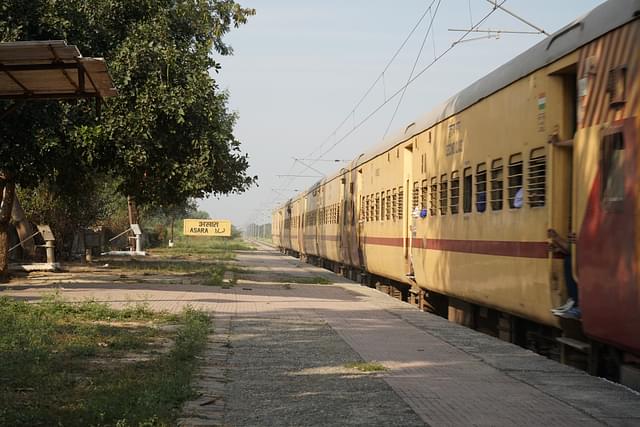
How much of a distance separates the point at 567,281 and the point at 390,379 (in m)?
2.07

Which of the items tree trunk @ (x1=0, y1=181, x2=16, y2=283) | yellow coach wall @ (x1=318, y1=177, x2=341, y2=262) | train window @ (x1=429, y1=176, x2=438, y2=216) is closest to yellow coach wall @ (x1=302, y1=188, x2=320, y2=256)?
yellow coach wall @ (x1=318, y1=177, x2=341, y2=262)

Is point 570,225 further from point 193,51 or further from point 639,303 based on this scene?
point 193,51

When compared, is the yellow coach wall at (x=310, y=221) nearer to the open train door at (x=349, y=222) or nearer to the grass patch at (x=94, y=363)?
the open train door at (x=349, y=222)

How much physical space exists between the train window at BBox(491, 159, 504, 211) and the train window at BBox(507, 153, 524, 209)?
359 mm

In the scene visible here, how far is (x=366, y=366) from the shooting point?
9719 millimetres

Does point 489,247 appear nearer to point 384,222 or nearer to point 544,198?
point 544,198

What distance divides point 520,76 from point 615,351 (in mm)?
3611

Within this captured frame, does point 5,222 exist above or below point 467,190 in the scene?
below

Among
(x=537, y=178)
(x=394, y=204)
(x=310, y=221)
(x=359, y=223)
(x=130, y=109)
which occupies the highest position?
(x=130, y=109)

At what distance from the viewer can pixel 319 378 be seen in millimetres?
9180

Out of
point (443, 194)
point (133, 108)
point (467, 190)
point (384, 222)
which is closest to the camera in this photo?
point (467, 190)

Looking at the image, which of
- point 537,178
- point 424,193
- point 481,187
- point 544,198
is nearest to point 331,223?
point 424,193

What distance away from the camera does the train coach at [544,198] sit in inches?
301

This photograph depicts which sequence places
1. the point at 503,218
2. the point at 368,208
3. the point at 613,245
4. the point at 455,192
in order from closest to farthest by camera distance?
the point at 613,245 < the point at 503,218 < the point at 455,192 < the point at 368,208
